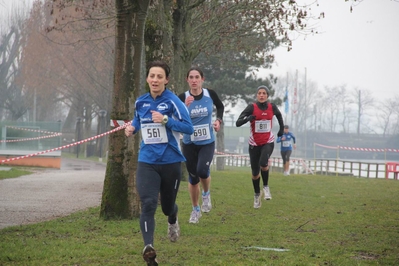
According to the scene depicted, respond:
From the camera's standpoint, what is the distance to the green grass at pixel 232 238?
7.23 m

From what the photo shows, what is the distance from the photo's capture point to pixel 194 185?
10781 mm

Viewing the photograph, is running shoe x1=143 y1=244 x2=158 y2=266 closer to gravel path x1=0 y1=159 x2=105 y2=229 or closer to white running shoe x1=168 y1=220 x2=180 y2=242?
white running shoe x1=168 y1=220 x2=180 y2=242

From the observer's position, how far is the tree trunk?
10.6 metres

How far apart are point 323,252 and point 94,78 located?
1888 inches

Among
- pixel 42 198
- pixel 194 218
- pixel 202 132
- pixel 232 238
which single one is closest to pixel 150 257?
pixel 232 238

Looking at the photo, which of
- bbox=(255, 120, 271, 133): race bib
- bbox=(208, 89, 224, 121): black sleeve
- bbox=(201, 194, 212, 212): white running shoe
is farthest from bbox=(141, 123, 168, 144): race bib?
bbox=(255, 120, 271, 133): race bib

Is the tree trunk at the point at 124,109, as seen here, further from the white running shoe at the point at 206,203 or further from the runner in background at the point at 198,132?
the white running shoe at the point at 206,203

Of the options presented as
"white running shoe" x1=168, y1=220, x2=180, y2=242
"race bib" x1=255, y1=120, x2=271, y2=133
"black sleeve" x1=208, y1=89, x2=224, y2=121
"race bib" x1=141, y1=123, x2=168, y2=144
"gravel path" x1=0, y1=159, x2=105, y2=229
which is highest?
"black sleeve" x1=208, y1=89, x2=224, y2=121

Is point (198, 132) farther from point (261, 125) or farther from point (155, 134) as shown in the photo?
point (155, 134)

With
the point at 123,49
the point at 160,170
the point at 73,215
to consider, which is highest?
the point at 123,49

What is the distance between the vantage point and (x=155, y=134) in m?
7.34

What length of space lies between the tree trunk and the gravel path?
57.2 inches

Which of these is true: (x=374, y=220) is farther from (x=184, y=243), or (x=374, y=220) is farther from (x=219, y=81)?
(x=219, y=81)

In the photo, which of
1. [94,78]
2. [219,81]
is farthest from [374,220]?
[94,78]
